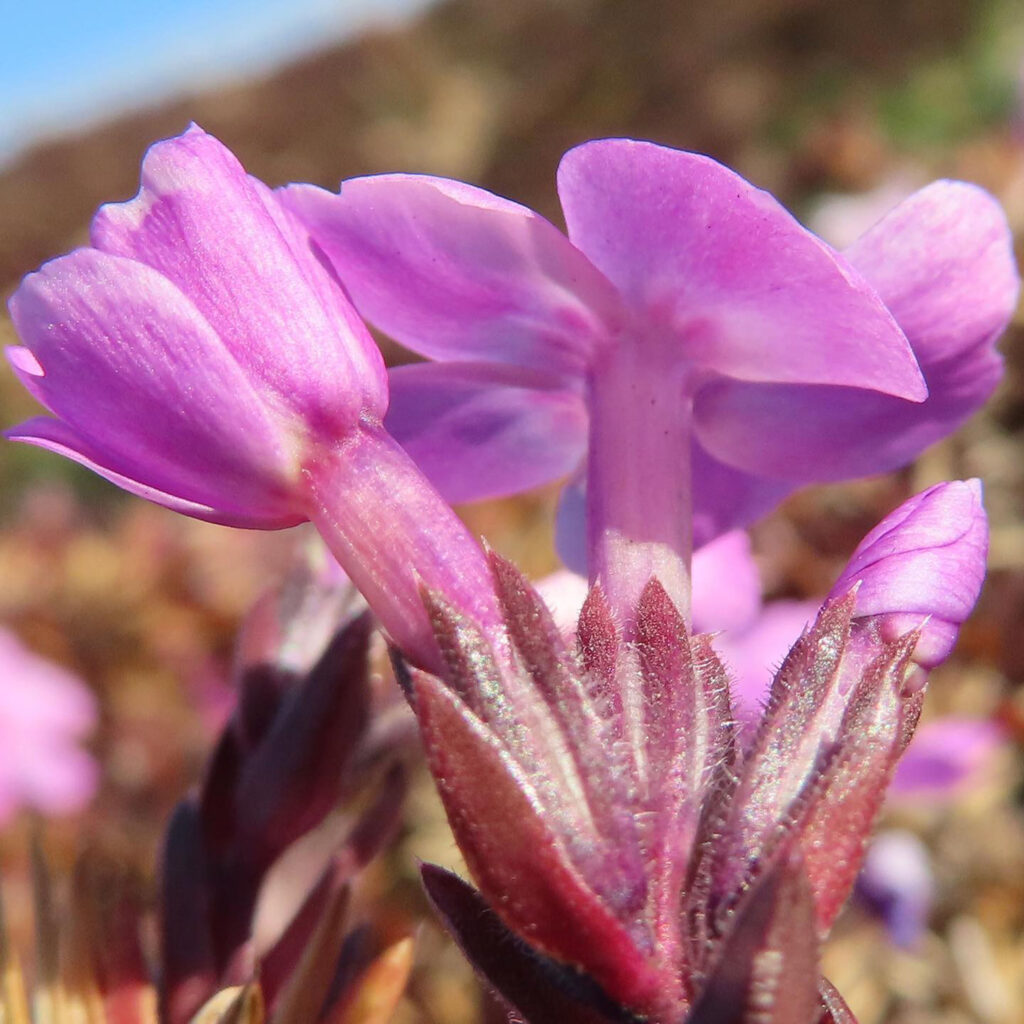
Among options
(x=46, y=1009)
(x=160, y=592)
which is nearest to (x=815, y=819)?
(x=46, y=1009)

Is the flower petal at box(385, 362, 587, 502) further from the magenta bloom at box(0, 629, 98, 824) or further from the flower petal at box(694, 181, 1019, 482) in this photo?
the magenta bloom at box(0, 629, 98, 824)

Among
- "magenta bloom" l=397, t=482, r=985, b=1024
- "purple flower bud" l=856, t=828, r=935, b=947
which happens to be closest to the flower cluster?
"magenta bloom" l=397, t=482, r=985, b=1024

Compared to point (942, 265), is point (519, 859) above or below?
below

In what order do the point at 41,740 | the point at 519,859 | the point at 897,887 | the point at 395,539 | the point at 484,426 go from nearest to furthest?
1. the point at 519,859
2. the point at 395,539
3. the point at 484,426
4. the point at 897,887
5. the point at 41,740

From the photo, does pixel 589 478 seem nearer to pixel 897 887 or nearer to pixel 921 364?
pixel 921 364

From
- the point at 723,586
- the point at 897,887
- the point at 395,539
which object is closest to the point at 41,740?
the point at 897,887

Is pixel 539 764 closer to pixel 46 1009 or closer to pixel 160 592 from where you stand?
pixel 46 1009

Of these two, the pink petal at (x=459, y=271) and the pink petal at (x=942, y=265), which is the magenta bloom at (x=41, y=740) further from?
the pink petal at (x=942, y=265)
